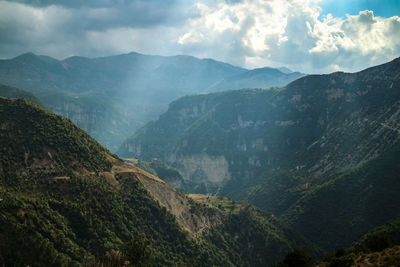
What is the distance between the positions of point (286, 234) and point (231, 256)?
49602mm

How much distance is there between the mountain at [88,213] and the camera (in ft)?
262

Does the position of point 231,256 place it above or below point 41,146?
below

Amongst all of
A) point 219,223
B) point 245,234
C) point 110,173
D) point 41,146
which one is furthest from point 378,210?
point 41,146

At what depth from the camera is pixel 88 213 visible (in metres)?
107

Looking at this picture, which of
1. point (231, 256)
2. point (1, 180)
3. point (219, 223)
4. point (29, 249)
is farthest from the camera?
point (219, 223)

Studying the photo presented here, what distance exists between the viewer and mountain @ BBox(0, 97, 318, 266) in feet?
262

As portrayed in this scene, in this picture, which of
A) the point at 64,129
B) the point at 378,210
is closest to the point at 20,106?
the point at 64,129

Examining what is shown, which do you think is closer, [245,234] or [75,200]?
[75,200]

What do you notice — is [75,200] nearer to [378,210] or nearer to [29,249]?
[29,249]

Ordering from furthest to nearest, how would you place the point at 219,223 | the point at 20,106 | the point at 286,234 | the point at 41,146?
the point at 286,234 → the point at 219,223 → the point at 20,106 → the point at 41,146

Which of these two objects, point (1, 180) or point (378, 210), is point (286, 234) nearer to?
point (378, 210)

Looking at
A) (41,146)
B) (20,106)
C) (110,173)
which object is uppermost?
(20,106)

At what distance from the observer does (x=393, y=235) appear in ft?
447

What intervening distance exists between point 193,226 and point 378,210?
123 meters
